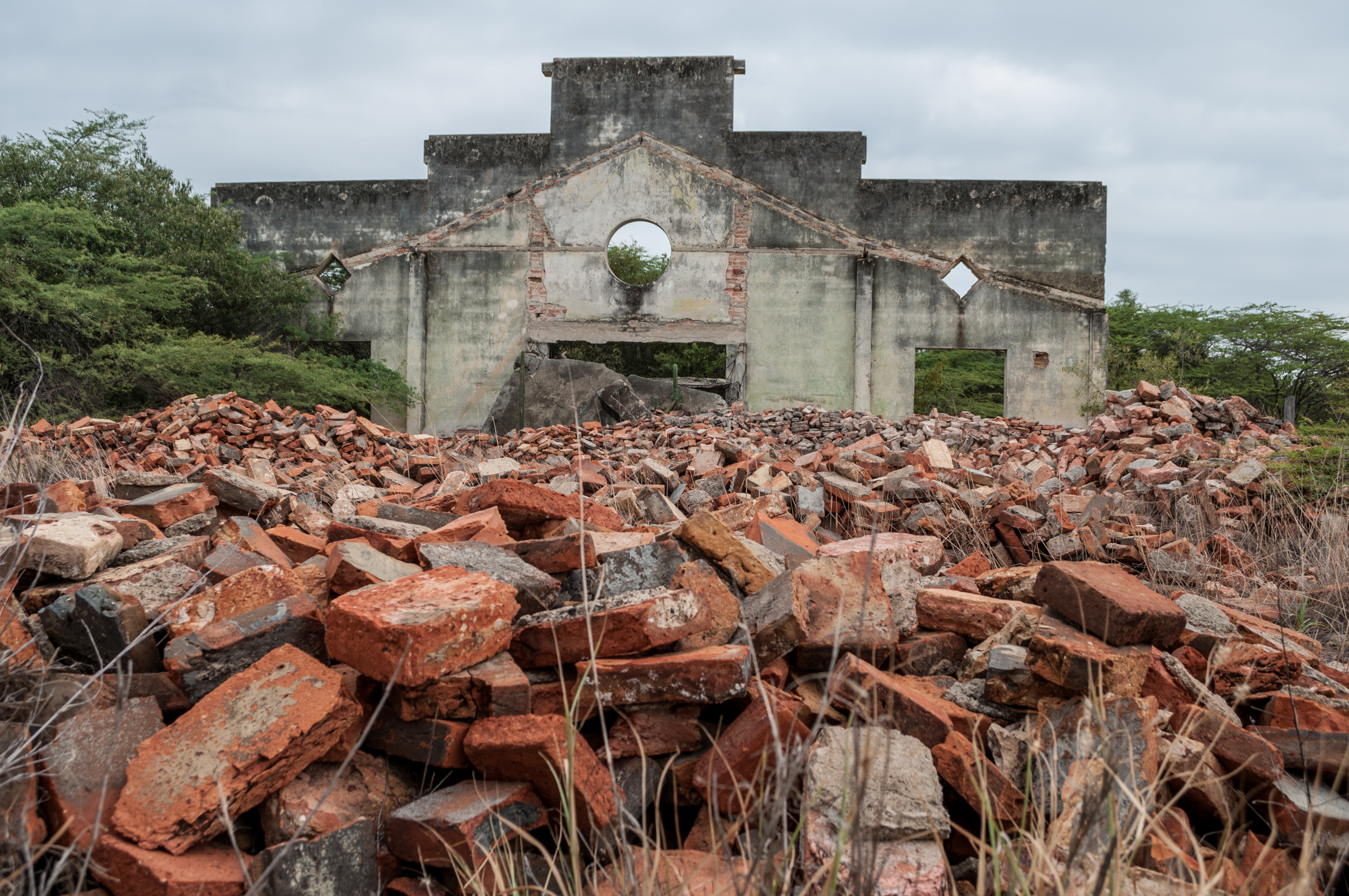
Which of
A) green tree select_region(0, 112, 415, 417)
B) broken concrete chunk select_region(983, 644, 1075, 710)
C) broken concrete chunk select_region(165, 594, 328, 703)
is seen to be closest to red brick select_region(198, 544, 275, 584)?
broken concrete chunk select_region(165, 594, 328, 703)

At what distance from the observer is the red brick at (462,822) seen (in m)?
1.88

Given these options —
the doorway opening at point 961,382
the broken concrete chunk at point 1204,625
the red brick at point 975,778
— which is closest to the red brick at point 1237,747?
the broken concrete chunk at point 1204,625

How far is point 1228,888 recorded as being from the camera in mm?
1847

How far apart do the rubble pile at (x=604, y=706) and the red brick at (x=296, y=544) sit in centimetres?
2

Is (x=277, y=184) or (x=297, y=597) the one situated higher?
(x=277, y=184)

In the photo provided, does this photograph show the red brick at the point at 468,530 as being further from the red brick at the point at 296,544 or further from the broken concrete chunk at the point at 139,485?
the broken concrete chunk at the point at 139,485

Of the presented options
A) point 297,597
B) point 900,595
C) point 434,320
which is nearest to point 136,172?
point 434,320

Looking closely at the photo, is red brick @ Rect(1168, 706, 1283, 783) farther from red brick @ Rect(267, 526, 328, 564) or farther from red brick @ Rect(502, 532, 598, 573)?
red brick @ Rect(267, 526, 328, 564)

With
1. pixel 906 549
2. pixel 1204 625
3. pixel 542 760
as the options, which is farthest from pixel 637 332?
pixel 542 760

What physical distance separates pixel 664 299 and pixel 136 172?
30.4ft

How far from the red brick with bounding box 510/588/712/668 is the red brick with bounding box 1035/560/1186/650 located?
3.71 ft

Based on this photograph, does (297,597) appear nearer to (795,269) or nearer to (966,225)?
(795,269)

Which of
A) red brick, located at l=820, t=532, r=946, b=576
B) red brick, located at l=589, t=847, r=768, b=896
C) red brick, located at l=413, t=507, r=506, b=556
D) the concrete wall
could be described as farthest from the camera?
the concrete wall

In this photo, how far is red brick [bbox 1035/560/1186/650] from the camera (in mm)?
2342
